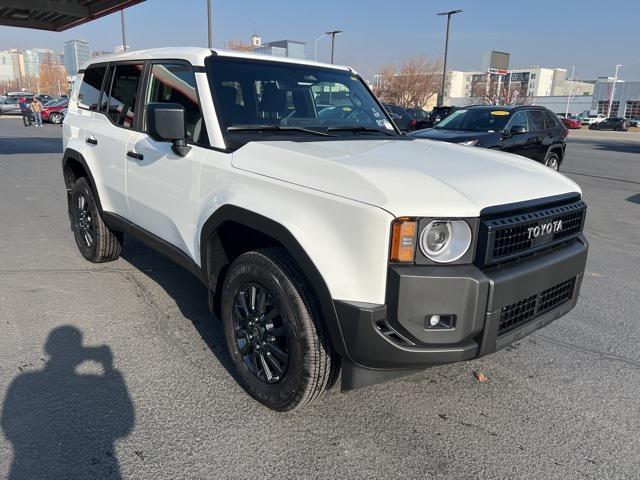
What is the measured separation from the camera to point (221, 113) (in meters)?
3.25

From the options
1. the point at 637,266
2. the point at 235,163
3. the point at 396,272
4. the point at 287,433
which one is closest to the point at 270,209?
the point at 235,163

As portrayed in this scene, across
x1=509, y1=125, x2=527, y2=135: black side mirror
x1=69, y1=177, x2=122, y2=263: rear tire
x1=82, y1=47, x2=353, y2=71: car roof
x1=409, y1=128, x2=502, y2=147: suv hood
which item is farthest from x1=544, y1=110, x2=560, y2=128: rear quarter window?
x1=69, y1=177, x2=122, y2=263: rear tire

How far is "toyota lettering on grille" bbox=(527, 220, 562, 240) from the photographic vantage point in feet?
8.57

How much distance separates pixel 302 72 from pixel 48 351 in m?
2.66

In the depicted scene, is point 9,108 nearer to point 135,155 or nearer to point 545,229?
point 135,155

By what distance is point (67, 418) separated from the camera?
2.75 metres

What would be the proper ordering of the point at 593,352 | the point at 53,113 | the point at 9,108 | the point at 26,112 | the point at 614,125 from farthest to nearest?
the point at 614,125 → the point at 9,108 → the point at 53,113 → the point at 26,112 → the point at 593,352

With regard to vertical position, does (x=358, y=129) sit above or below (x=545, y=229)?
above

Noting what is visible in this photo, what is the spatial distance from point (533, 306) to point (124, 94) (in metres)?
3.56

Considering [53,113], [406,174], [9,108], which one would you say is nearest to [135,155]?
[406,174]

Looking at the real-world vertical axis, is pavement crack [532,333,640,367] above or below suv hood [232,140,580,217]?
below

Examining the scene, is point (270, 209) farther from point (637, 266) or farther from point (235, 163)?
point (637, 266)

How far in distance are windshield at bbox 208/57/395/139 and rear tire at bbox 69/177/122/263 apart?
2198mm

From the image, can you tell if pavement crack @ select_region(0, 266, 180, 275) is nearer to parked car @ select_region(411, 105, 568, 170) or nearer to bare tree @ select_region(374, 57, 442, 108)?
parked car @ select_region(411, 105, 568, 170)
